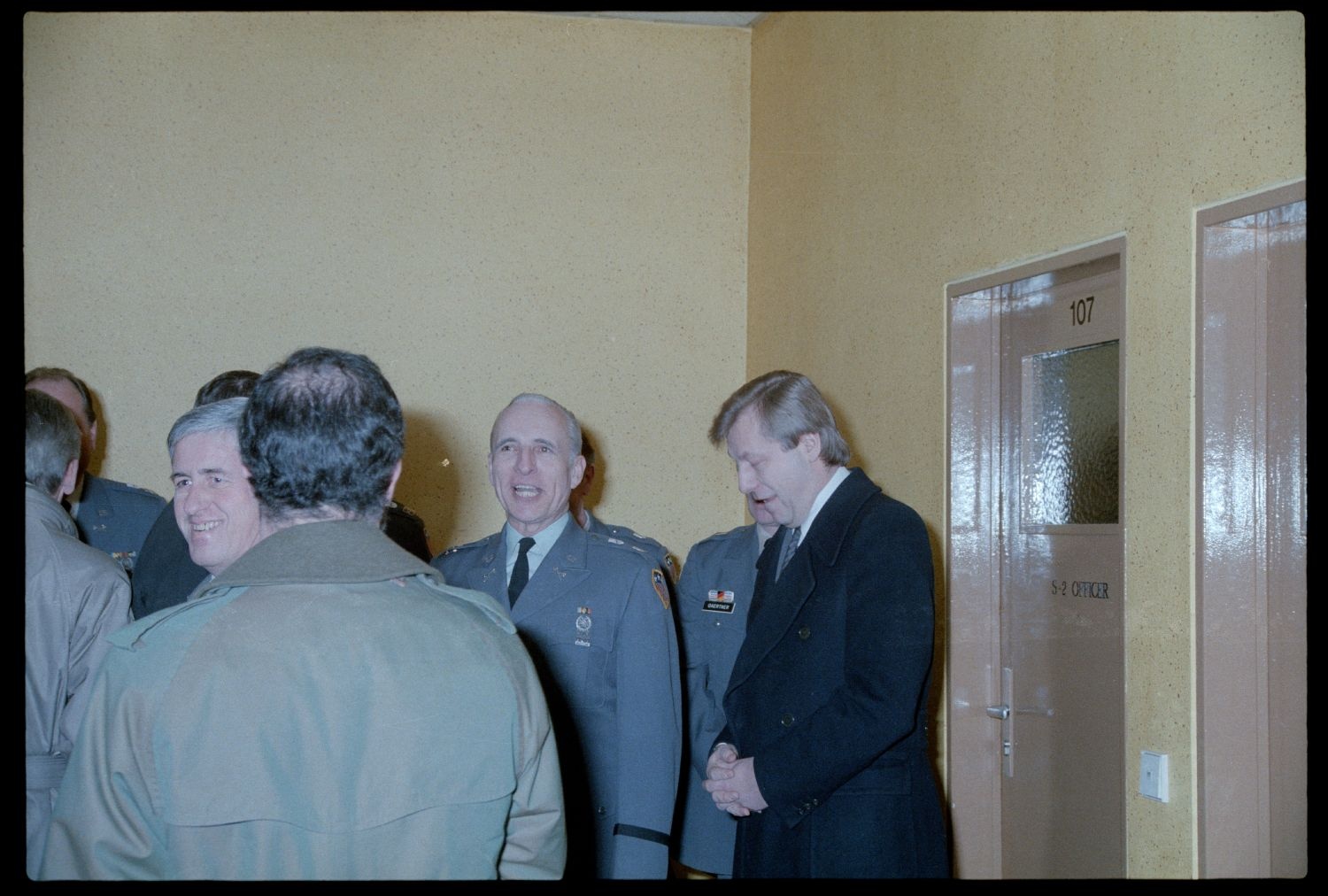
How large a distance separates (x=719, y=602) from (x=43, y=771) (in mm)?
1550

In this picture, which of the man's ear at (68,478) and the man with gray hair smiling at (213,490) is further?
the man's ear at (68,478)

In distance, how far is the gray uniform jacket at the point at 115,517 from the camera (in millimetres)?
3572

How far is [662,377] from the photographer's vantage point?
14.3 feet

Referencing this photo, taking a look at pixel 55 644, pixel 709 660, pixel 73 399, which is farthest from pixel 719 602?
pixel 73 399

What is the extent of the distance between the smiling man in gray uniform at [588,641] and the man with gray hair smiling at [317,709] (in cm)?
89

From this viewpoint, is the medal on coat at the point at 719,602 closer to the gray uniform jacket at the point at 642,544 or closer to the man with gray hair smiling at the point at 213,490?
the gray uniform jacket at the point at 642,544

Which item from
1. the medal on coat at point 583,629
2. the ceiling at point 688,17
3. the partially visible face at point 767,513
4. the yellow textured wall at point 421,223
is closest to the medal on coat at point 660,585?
the medal on coat at point 583,629

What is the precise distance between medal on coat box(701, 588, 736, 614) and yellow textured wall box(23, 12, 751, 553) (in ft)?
4.19

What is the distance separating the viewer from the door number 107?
2.70 m

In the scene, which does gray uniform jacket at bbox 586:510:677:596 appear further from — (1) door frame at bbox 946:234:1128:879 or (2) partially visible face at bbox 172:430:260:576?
(2) partially visible face at bbox 172:430:260:576

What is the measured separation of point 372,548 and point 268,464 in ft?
0.54

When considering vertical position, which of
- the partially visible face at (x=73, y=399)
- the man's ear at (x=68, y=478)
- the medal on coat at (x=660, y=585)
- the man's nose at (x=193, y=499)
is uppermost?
the partially visible face at (x=73, y=399)

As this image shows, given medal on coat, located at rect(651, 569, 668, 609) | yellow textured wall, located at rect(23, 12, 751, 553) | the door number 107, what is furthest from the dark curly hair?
yellow textured wall, located at rect(23, 12, 751, 553)

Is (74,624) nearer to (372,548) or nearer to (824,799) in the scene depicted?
(372,548)
